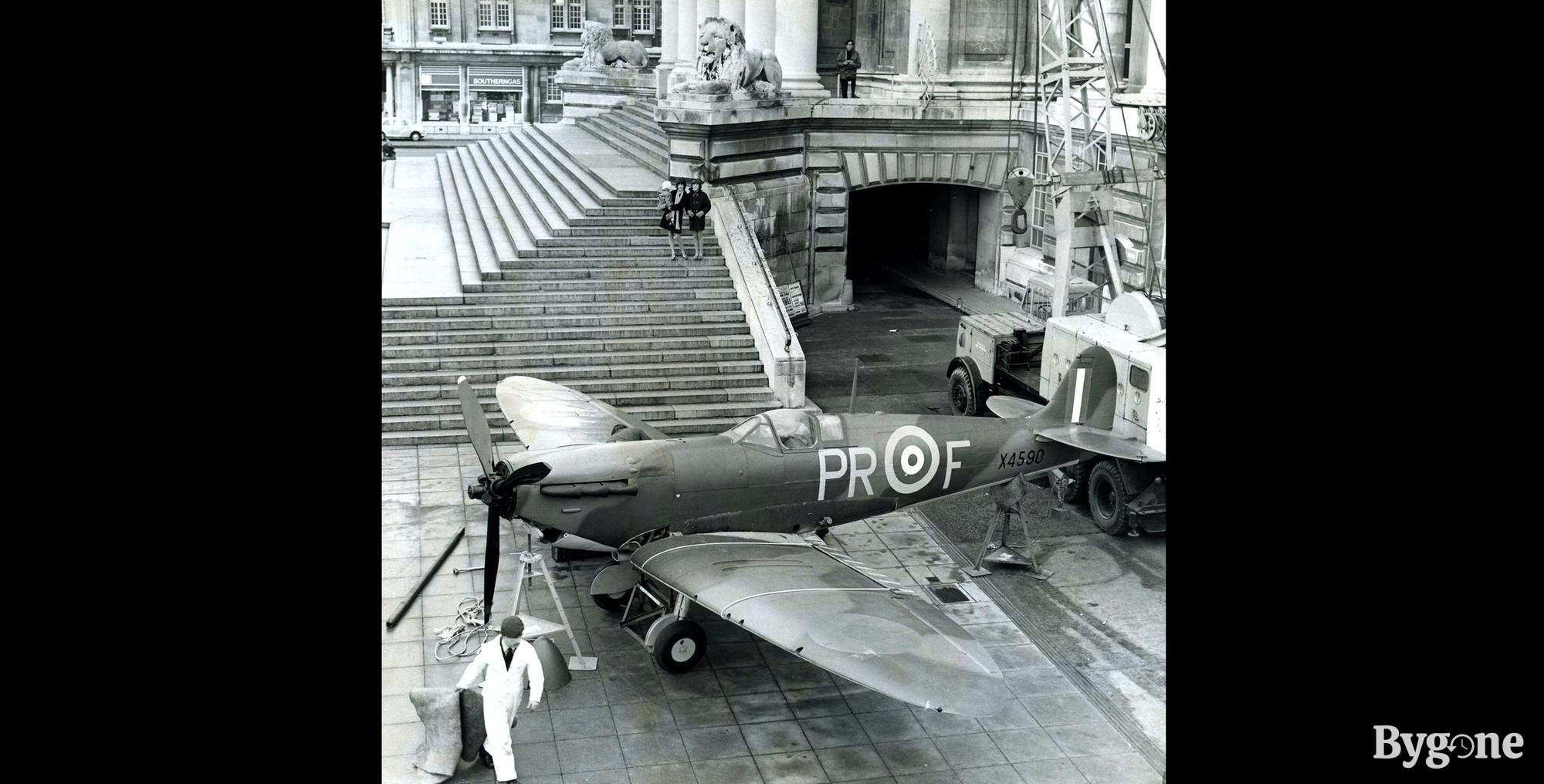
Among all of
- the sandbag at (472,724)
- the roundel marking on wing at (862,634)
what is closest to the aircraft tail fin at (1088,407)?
the roundel marking on wing at (862,634)

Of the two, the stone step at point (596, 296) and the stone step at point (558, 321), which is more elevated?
the stone step at point (596, 296)

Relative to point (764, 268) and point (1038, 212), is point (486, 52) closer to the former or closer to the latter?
point (1038, 212)

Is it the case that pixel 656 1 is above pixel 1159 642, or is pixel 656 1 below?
above

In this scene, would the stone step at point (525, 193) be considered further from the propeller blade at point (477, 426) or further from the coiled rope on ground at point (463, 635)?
the coiled rope on ground at point (463, 635)

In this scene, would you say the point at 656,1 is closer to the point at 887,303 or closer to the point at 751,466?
the point at 887,303

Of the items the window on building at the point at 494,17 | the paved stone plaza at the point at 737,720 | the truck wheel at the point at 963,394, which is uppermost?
the window on building at the point at 494,17

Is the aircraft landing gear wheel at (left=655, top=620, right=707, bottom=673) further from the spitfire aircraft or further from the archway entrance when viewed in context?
the archway entrance

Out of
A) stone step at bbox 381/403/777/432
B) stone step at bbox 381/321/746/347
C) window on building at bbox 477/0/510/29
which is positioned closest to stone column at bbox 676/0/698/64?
stone step at bbox 381/321/746/347

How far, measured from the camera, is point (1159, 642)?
1575 cm

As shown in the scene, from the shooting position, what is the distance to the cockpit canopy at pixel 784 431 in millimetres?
16281

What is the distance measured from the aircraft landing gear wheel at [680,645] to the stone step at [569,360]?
386 inches

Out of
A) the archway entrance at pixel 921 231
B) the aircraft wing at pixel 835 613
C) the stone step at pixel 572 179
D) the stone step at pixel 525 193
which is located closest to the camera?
the aircraft wing at pixel 835 613
